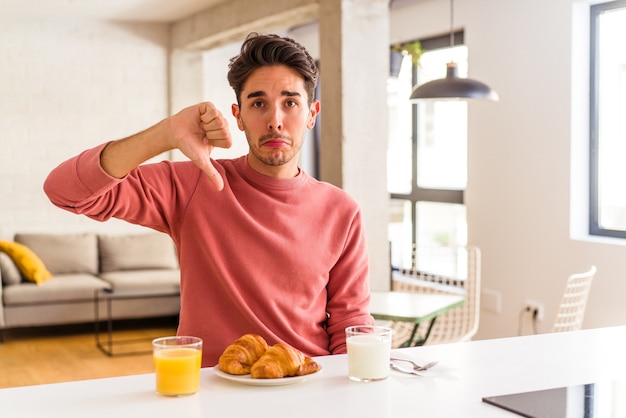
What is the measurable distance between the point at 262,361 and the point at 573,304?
2.72 meters

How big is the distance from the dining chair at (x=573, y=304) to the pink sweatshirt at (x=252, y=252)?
2.09 meters

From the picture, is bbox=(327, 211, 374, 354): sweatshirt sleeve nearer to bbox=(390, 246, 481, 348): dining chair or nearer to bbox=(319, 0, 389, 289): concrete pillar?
bbox=(390, 246, 481, 348): dining chair

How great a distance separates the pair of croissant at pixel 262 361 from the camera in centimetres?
137

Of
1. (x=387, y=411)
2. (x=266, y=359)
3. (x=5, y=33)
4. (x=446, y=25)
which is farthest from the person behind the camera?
(x=5, y=33)

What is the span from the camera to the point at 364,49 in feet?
14.6

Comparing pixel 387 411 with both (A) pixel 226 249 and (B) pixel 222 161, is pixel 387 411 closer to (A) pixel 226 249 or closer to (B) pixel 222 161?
(A) pixel 226 249

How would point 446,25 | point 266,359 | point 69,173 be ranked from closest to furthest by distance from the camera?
point 266,359
point 69,173
point 446,25

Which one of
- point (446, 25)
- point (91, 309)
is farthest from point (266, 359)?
point (91, 309)

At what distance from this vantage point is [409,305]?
386 cm

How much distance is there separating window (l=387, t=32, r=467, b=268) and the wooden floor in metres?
2.04

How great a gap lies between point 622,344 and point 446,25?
165 inches

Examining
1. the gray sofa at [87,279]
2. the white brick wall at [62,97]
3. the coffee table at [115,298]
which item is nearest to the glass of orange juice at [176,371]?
the coffee table at [115,298]

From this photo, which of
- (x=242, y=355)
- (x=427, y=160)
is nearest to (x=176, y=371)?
(x=242, y=355)

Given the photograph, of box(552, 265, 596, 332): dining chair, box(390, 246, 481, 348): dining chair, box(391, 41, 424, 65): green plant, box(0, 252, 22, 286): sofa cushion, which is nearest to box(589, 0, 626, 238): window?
box(390, 246, 481, 348): dining chair
